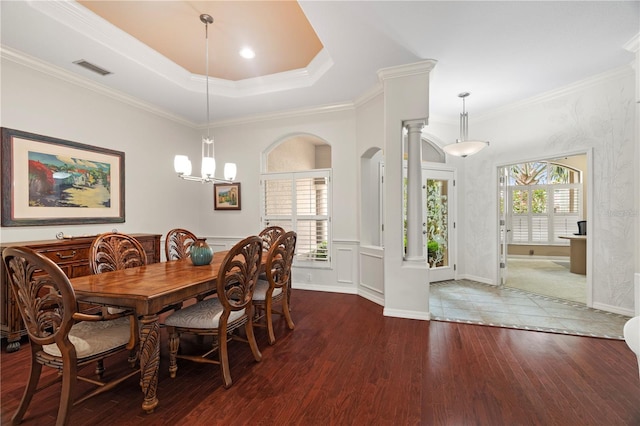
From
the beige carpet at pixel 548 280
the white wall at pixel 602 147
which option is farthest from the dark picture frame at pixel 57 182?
the beige carpet at pixel 548 280

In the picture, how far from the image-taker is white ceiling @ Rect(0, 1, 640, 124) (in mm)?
2508

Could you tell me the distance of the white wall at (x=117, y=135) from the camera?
10.1 ft

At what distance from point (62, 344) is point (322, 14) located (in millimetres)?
2991

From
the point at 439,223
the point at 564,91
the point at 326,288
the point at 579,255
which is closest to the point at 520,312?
the point at 439,223

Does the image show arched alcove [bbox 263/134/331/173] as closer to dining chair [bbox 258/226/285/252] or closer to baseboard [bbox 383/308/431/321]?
dining chair [bbox 258/226/285/252]

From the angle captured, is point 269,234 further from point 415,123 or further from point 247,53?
point 415,123

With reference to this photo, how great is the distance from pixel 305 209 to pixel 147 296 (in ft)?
10.6

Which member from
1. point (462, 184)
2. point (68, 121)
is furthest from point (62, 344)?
point (462, 184)

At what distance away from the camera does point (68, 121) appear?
3494 millimetres

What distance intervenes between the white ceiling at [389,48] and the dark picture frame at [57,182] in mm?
915

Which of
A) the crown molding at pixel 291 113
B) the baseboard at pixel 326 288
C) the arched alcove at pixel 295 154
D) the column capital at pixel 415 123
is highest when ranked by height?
the crown molding at pixel 291 113

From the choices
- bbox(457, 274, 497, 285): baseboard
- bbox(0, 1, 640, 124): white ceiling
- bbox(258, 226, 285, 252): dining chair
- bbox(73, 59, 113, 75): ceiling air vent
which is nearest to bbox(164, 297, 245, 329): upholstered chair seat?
bbox(258, 226, 285, 252): dining chair

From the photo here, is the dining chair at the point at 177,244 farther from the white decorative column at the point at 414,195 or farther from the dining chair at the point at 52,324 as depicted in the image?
the white decorative column at the point at 414,195

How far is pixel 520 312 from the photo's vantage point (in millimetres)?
3629
